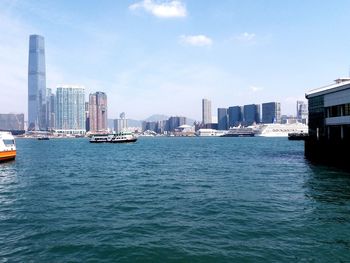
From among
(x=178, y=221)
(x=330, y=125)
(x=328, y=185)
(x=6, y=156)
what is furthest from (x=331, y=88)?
(x=6, y=156)

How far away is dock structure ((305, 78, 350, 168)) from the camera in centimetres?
5075

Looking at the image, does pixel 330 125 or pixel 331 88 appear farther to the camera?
pixel 330 125

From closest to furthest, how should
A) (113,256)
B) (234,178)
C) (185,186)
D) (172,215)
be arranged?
(113,256)
(172,215)
(185,186)
(234,178)

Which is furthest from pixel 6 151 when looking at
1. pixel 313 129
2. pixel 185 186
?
pixel 313 129

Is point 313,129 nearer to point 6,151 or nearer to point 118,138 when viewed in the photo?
point 6,151

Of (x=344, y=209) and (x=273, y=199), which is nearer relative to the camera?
(x=344, y=209)

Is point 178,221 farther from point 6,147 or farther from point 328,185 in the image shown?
point 6,147

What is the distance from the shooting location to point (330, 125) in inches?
2229

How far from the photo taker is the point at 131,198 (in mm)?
28578

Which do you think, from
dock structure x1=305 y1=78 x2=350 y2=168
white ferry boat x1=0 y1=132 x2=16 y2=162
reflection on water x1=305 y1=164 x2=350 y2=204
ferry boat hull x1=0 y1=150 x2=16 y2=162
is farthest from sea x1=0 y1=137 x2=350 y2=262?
white ferry boat x1=0 y1=132 x2=16 y2=162

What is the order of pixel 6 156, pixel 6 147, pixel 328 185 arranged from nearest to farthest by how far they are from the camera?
pixel 328 185 < pixel 6 156 < pixel 6 147

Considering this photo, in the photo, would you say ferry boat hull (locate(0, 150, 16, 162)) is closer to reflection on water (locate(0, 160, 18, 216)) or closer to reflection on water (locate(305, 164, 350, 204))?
reflection on water (locate(0, 160, 18, 216))

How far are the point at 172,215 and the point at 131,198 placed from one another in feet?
23.4

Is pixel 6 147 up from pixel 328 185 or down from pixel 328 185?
up
